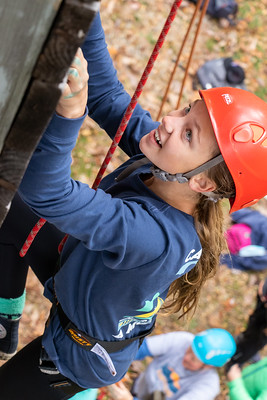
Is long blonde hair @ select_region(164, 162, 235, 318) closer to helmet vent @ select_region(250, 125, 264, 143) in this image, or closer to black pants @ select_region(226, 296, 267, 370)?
helmet vent @ select_region(250, 125, 264, 143)

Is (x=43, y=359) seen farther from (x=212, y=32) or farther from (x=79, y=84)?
(x=212, y=32)

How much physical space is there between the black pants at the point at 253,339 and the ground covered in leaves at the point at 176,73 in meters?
0.30

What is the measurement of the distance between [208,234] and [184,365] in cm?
234

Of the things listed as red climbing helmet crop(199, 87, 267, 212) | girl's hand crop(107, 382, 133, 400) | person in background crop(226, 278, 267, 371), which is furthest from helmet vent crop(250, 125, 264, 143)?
person in background crop(226, 278, 267, 371)

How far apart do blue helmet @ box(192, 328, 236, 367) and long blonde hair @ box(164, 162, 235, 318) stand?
1541 millimetres

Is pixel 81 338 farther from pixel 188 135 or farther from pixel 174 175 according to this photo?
pixel 188 135

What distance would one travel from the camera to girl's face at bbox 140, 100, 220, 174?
1863 mm

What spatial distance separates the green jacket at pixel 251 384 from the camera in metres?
3.73

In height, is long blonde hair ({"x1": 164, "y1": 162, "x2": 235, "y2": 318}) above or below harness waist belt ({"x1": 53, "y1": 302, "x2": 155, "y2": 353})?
above

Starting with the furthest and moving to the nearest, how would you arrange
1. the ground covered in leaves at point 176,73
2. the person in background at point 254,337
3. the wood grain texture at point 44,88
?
1. the ground covered in leaves at point 176,73
2. the person in background at point 254,337
3. the wood grain texture at point 44,88

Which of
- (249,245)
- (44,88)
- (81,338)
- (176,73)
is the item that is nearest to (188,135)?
(44,88)

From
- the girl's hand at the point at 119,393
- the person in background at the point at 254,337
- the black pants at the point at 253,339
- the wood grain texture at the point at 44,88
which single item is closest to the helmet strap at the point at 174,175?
the wood grain texture at the point at 44,88

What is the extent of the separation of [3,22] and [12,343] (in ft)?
7.31

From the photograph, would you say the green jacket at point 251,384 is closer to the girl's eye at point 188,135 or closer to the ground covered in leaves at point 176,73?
the ground covered in leaves at point 176,73
